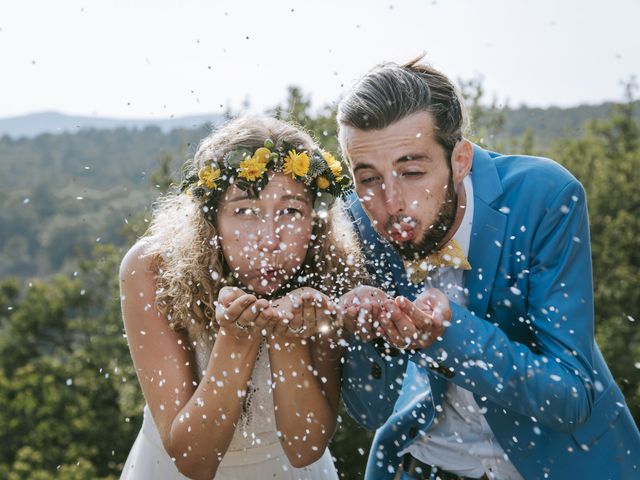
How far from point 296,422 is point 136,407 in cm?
1331

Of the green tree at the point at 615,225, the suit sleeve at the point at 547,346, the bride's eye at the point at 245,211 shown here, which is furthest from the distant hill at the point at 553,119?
the suit sleeve at the point at 547,346

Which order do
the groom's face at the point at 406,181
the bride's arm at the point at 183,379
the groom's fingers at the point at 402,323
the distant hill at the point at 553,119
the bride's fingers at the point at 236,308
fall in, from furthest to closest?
1. the distant hill at the point at 553,119
2. the bride's arm at the point at 183,379
3. the groom's face at the point at 406,181
4. the bride's fingers at the point at 236,308
5. the groom's fingers at the point at 402,323

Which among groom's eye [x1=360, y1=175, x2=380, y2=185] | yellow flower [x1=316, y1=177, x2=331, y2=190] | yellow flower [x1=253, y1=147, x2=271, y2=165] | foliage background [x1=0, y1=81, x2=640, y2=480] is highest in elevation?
yellow flower [x1=253, y1=147, x2=271, y2=165]

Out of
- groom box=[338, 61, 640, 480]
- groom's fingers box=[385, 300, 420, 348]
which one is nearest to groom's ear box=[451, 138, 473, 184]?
groom box=[338, 61, 640, 480]

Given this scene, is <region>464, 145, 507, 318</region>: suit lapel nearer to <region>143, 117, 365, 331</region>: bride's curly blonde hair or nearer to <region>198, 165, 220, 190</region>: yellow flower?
<region>143, 117, 365, 331</region>: bride's curly blonde hair

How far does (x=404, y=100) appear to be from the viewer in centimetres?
399

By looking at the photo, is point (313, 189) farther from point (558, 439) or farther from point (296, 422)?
point (558, 439)

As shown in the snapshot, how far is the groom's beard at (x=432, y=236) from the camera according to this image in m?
3.96

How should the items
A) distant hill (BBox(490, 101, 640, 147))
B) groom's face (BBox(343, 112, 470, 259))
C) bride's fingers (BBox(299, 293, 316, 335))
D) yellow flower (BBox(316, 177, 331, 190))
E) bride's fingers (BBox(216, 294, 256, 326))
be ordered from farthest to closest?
distant hill (BBox(490, 101, 640, 147)) < yellow flower (BBox(316, 177, 331, 190)) < groom's face (BBox(343, 112, 470, 259)) < bride's fingers (BBox(299, 293, 316, 335)) < bride's fingers (BBox(216, 294, 256, 326))

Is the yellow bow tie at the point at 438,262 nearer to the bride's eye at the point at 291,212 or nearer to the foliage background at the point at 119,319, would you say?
the bride's eye at the point at 291,212

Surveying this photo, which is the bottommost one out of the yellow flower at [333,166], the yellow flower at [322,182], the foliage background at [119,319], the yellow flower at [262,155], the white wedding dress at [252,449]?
the foliage background at [119,319]

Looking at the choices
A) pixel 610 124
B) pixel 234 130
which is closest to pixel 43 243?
pixel 610 124

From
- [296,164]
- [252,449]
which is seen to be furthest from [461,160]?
[252,449]

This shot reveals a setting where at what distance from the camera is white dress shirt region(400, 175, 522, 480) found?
3.89m
